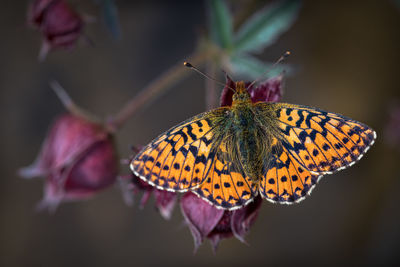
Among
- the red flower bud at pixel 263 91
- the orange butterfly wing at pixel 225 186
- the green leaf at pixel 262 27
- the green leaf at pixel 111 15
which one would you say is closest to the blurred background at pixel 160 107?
the green leaf at pixel 262 27

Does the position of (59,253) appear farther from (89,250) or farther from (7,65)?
(7,65)

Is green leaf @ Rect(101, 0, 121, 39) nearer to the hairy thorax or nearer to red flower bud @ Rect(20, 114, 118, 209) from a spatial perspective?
red flower bud @ Rect(20, 114, 118, 209)

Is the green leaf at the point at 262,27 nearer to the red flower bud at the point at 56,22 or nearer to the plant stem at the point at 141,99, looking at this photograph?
the plant stem at the point at 141,99

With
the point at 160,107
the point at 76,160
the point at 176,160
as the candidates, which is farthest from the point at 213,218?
the point at 160,107

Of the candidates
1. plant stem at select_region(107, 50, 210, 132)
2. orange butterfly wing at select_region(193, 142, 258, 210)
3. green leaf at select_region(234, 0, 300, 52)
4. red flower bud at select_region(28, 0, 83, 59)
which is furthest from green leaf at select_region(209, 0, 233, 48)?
orange butterfly wing at select_region(193, 142, 258, 210)

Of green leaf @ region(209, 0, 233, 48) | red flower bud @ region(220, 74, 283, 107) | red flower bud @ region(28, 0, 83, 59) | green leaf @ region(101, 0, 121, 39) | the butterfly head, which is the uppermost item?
green leaf @ region(209, 0, 233, 48)
